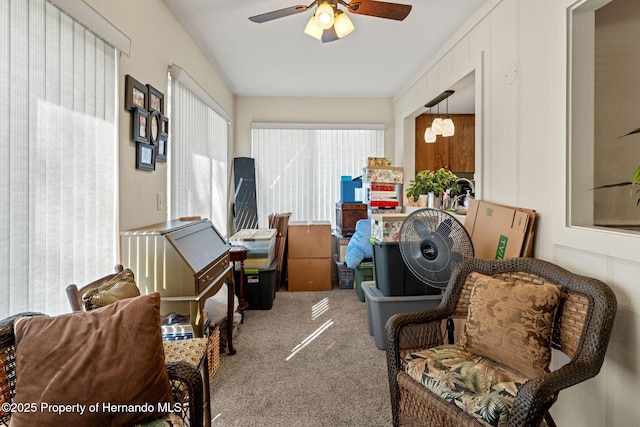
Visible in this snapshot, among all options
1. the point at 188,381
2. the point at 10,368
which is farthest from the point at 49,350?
the point at 188,381

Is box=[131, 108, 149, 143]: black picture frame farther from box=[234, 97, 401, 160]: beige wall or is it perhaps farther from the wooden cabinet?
the wooden cabinet

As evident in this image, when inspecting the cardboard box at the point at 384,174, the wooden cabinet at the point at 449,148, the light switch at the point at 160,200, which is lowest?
the light switch at the point at 160,200

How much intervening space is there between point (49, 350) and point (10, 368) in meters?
0.17

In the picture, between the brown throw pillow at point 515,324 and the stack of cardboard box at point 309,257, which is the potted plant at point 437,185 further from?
the stack of cardboard box at point 309,257

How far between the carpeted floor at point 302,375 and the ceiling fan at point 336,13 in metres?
2.17

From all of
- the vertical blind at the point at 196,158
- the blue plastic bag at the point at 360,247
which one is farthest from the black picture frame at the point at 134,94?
the blue plastic bag at the point at 360,247

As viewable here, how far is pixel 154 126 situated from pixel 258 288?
1.87 metres

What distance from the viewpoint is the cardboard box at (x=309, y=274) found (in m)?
4.13

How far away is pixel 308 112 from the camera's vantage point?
4.70 m

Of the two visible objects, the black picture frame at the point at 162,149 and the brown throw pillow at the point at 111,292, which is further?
the black picture frame at the point at 162,149

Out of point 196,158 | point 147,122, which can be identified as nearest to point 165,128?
point 147,122

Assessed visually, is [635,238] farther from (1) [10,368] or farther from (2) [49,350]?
(1) [10,368]

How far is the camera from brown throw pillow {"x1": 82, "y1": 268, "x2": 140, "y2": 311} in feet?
4.19

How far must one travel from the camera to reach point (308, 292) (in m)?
4.09
